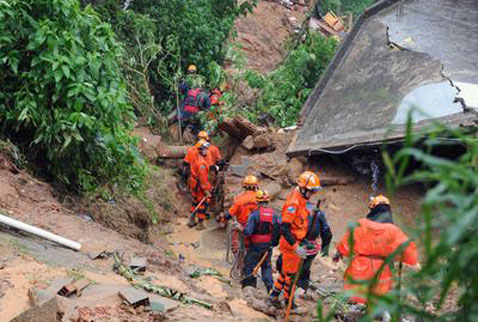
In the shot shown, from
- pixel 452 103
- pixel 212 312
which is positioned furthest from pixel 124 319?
pixel 452 103

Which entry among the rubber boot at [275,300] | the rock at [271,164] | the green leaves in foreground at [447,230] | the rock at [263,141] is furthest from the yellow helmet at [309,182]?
the green leaves in foreground at [447,230]

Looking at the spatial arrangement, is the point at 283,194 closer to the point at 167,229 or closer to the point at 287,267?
the point at 167,229

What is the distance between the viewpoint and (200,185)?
434 inches

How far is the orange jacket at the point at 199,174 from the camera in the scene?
10.9 metres

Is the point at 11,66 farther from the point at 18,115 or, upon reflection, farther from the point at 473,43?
the point at 473,43

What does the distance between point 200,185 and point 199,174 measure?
0.63ft

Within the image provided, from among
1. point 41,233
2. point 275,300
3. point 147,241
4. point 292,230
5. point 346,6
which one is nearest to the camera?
point 41,233

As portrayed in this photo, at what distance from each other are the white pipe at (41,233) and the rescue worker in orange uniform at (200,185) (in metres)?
3.90

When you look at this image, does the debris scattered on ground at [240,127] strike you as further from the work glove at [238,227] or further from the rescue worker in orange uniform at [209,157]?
the work glove at [238,227]

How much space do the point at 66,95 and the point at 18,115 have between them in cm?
61

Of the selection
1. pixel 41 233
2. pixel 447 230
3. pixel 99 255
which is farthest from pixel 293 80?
pixel 447 230

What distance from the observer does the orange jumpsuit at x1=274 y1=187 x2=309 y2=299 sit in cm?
710

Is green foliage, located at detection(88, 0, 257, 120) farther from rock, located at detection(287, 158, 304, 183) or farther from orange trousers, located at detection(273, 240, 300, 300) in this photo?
orange trousers, located at detection(273, 240, 300, 300)

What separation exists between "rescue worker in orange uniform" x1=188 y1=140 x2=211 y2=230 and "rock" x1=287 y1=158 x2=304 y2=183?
129 centimetres
